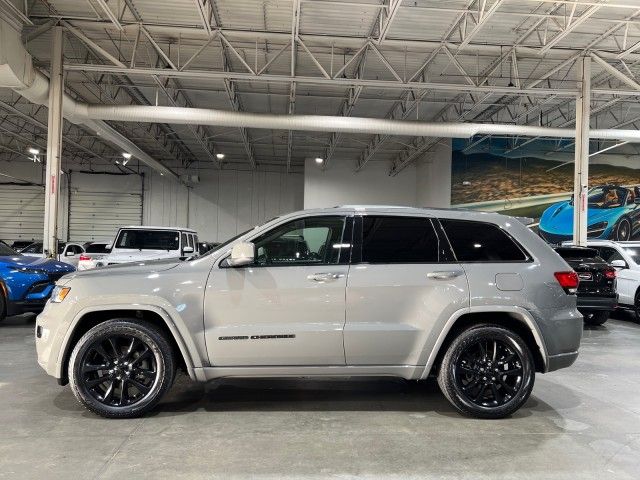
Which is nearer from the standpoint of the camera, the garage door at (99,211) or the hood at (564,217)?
the hood at (564,217)

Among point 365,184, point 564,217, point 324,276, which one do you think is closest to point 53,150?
point 324,276

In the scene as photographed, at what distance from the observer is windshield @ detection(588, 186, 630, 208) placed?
20062 millimetres

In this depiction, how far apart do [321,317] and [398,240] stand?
96 centimetres

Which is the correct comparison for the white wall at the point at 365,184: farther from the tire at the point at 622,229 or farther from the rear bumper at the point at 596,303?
the rear bumper at the point at 596,303

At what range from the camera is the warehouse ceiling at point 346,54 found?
9742 mm

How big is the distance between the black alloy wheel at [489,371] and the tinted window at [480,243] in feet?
2.37

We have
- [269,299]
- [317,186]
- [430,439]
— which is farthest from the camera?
[317,186]

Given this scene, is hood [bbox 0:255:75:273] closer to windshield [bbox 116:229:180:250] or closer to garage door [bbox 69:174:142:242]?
windshield [bbox 116:229:180:250]

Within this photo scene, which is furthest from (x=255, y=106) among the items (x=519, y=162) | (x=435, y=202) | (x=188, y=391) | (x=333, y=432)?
(x=333, y=432)

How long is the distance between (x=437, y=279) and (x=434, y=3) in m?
7.66

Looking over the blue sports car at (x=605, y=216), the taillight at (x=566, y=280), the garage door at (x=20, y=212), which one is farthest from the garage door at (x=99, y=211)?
the taillight at (x=566, y=280)

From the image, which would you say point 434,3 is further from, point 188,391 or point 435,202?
point 435,202

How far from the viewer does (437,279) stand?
155 inches

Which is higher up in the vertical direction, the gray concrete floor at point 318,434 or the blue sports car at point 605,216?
the blue sports car at point 605,216
